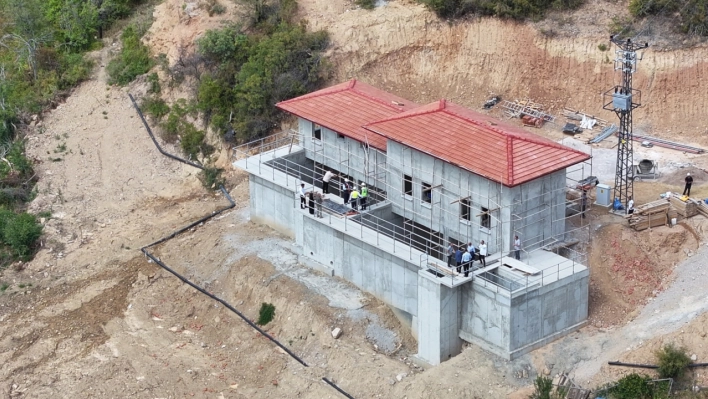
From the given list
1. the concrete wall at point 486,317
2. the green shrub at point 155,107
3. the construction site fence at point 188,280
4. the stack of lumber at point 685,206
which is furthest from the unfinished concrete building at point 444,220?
the green shrub at point 155,107

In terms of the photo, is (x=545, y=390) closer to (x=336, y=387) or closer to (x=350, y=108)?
(x=336, y=387)

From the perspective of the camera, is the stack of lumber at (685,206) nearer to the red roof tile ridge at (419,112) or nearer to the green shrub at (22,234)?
the red roof tile ridge at (419,112)

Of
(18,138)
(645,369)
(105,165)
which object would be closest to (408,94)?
(105,165)

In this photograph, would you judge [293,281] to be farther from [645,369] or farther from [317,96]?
[645,369]

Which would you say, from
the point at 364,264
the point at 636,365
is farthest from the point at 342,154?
the point at 636,365

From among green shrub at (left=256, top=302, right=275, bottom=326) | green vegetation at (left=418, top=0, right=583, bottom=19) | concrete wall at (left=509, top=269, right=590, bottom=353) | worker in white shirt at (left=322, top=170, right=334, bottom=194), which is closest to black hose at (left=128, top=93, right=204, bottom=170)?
worker in white shirt at (left=322, top=170, right=334, bottom=194)

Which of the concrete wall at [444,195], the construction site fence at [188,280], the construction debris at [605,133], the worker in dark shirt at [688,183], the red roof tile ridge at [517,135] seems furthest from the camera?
the construction debris at [605,133]

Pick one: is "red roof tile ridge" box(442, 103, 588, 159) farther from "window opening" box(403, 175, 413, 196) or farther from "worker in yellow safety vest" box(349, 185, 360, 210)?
"worker in yellow safety vest" box(349, 185, 360, 210)
